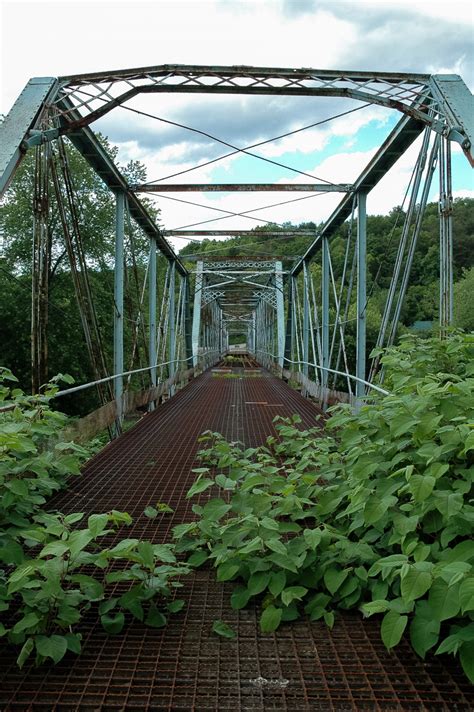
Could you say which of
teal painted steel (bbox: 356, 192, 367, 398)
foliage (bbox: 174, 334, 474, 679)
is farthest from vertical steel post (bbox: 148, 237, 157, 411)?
foliage (bbox: 174, 334, 474, 679)

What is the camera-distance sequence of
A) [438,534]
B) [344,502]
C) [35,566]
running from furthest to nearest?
1. [344,502]
2. [438,534]
3. [35,566]

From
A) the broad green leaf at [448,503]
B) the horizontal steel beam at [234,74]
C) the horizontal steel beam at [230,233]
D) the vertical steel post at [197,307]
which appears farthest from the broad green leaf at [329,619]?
the vertical steel post at [197,307]

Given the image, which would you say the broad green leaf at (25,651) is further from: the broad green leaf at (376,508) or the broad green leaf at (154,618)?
the broad green leaf at (376,508)

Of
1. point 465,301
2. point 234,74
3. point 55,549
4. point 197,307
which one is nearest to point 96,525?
point 55,549

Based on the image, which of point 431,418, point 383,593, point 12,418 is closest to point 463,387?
point 431,418

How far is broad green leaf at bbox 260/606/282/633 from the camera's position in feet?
7.02

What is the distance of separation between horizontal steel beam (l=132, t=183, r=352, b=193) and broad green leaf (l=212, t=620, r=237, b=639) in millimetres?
7212

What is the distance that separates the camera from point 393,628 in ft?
6.05

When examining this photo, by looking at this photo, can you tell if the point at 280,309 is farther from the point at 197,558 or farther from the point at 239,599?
the point at 239,599

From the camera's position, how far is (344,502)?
298cm

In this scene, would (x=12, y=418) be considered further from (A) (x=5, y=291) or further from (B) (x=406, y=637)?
(A) (x=5, y=291)

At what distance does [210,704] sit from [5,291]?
746 inches

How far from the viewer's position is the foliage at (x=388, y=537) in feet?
5.91

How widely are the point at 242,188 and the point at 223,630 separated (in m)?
8.17
